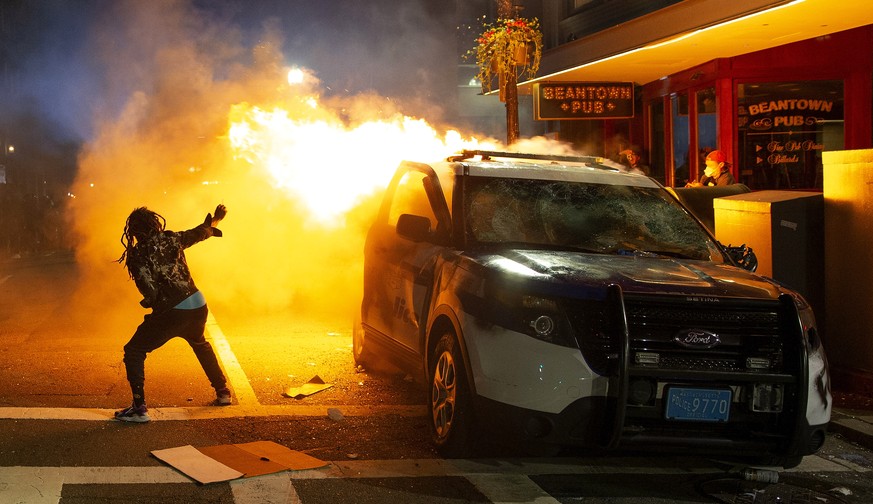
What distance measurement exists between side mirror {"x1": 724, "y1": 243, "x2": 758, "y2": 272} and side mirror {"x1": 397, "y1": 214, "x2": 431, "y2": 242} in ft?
6.74

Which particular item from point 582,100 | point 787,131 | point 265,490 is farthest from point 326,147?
point 265,490

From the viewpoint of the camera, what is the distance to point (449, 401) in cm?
591

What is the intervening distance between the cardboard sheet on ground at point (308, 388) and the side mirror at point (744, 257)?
3.36 meters

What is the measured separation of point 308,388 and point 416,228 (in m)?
2.04

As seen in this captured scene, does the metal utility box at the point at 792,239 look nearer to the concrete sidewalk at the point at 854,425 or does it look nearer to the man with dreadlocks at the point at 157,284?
the concrete sidewalk at the point at 854,425

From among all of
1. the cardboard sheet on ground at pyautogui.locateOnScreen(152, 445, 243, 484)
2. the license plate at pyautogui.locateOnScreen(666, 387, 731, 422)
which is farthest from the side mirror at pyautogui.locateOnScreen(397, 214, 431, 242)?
the license plate at pyautogui.locateOnScreen(666, 387, 731, 422)

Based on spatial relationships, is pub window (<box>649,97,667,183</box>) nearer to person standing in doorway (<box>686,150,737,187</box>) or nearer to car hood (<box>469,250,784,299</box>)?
person standing in doorway (<box>686,150,737,187</box>)

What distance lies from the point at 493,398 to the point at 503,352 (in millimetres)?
253

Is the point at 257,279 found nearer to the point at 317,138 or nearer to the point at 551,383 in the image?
the point at 317,138

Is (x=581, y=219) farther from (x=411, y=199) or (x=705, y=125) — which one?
(x=705, y=125)

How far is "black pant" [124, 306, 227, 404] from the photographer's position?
22.6 ft

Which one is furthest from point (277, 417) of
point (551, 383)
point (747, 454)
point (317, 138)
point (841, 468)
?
point (317, 138)

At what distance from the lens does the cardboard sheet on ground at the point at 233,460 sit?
5.51 meters

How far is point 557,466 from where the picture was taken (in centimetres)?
603
